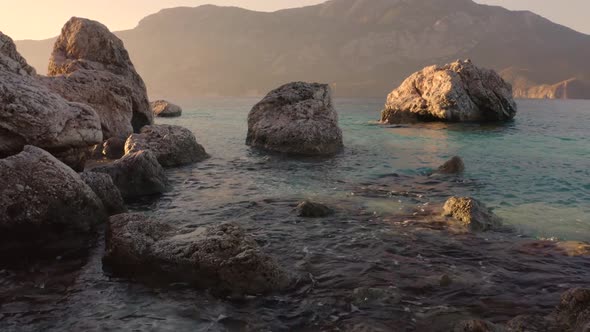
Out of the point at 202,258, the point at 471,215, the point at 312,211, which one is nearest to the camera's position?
the point at 202,258

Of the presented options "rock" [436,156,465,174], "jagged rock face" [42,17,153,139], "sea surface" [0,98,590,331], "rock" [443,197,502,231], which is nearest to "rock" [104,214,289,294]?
"sea surface" [0,98,590,331]

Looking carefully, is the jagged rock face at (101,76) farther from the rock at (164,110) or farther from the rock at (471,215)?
the rock at (164,110)

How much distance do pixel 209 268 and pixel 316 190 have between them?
7397mm

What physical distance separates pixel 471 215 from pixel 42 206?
9550 millimetres

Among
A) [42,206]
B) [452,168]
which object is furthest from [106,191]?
[452,168]

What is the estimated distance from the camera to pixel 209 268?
7262 mm

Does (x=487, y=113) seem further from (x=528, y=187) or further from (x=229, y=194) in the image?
(x=229, y=194)

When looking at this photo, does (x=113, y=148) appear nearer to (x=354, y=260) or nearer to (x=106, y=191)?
(x=106, y=191)

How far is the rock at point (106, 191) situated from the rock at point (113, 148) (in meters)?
8.74

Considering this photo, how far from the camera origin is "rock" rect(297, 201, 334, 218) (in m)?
11.2

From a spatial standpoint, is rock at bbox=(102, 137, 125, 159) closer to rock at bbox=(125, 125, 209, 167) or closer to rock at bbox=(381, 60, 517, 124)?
rock at bbox=(125, 125, 209, 167)

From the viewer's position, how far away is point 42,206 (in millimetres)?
9344

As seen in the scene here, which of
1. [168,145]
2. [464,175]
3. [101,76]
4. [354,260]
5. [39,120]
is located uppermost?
[101,76]

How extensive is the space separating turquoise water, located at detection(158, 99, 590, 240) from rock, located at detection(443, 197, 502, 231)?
2.14 feet
